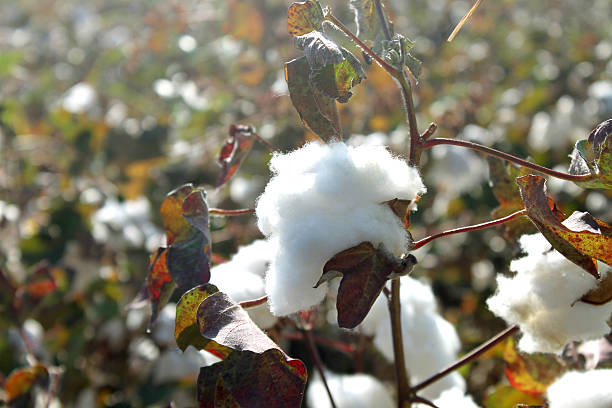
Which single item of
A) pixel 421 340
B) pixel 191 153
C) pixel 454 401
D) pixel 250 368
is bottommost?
pixel 250 368

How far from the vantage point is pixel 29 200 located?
1937 mm

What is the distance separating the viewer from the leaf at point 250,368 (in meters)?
0.52

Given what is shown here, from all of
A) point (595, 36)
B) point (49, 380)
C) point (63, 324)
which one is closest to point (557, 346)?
point (49, 380)

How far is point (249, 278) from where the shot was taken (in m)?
Answer: 0.73

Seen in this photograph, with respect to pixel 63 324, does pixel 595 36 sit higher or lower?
higher

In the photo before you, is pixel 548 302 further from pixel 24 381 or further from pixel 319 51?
pixel 24 381

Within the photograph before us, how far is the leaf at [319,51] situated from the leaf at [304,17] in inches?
2.1

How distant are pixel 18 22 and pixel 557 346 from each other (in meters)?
4.56

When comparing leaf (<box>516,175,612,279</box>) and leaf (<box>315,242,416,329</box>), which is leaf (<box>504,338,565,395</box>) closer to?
leaf (<box>516,175,612,279</box>)

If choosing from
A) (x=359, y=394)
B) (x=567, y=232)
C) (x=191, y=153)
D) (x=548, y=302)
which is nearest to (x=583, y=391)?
(x=548, y=302)

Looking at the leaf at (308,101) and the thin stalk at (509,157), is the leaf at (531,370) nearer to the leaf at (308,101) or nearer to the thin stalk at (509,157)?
the thin stalk at (509,157)

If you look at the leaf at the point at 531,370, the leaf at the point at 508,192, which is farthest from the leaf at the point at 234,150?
the leaf at the point at 531,370

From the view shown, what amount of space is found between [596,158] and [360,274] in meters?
0.26

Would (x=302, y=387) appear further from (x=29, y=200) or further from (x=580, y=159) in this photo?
(x=29, y=200)
